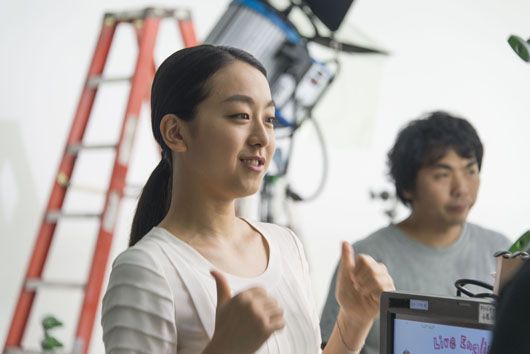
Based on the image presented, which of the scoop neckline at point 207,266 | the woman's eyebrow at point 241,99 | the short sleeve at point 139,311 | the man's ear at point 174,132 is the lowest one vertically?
the short sleeve at point 139,311

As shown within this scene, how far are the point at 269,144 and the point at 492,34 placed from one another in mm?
3028

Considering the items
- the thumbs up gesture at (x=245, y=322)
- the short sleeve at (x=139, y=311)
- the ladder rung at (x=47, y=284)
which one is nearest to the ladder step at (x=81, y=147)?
the ladder rung at (x=47, y=284)

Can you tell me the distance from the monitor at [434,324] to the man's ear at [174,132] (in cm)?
33

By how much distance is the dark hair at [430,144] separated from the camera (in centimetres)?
159

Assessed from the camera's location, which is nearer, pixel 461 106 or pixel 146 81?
pixel 146 81

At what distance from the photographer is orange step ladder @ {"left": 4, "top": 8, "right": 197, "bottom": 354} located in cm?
236

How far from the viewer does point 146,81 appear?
8.46 feet

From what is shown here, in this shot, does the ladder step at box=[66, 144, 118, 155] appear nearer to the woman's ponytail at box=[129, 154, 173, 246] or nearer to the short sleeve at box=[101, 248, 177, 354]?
the woman's ponytail at box=[129, 154, 173, 246]

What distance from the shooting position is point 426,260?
1512 mm

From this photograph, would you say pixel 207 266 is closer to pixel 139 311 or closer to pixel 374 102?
pixel 139 311

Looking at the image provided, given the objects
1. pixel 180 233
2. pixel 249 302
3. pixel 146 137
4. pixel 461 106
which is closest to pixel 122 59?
pixel 146 137

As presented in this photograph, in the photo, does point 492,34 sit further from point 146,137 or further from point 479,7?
point 146,137

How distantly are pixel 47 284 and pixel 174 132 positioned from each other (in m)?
1.72

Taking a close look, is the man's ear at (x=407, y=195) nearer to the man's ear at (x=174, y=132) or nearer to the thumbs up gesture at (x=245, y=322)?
the man's ear at (x=174, y=132)
